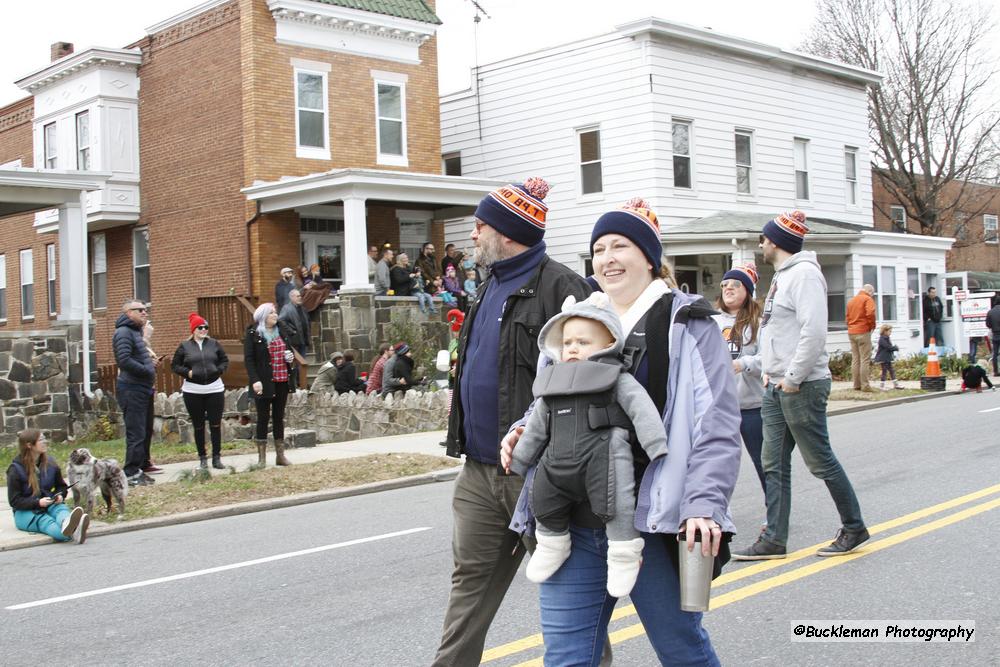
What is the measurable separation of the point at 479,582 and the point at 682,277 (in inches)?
901

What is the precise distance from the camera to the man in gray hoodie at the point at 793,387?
6773mm

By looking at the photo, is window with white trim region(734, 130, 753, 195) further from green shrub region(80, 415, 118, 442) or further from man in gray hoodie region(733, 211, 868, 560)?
man in gray hoodie region(733, 211, 868, 560)

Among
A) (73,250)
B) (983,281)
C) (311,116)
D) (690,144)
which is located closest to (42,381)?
(73,250)

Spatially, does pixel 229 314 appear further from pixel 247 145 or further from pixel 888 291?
pixel 888 291

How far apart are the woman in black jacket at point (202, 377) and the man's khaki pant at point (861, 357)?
42.6ft

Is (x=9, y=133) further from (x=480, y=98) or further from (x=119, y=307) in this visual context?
(x=480, y=98)

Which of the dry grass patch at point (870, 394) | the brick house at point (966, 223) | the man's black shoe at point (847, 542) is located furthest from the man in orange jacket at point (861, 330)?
the brick house at point (966, 223)

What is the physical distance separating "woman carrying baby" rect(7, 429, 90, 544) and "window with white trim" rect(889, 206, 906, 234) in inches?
1395

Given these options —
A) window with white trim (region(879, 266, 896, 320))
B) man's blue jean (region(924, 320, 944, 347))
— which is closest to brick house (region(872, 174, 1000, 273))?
man's blue jean (region(924, 320, 944, 347))

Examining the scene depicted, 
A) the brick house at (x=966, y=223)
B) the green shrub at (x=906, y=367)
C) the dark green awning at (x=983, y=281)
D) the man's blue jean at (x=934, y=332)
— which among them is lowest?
the green shrub at (x=906, y=367)

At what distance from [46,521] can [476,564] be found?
21.2 feet

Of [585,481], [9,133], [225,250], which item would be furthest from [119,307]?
[585,481]

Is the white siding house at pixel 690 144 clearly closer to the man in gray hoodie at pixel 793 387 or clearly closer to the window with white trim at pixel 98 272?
the window with white trim at pixel 98 272

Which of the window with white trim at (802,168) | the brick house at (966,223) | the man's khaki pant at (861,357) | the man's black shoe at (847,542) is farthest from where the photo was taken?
the brick house at (966,223)
